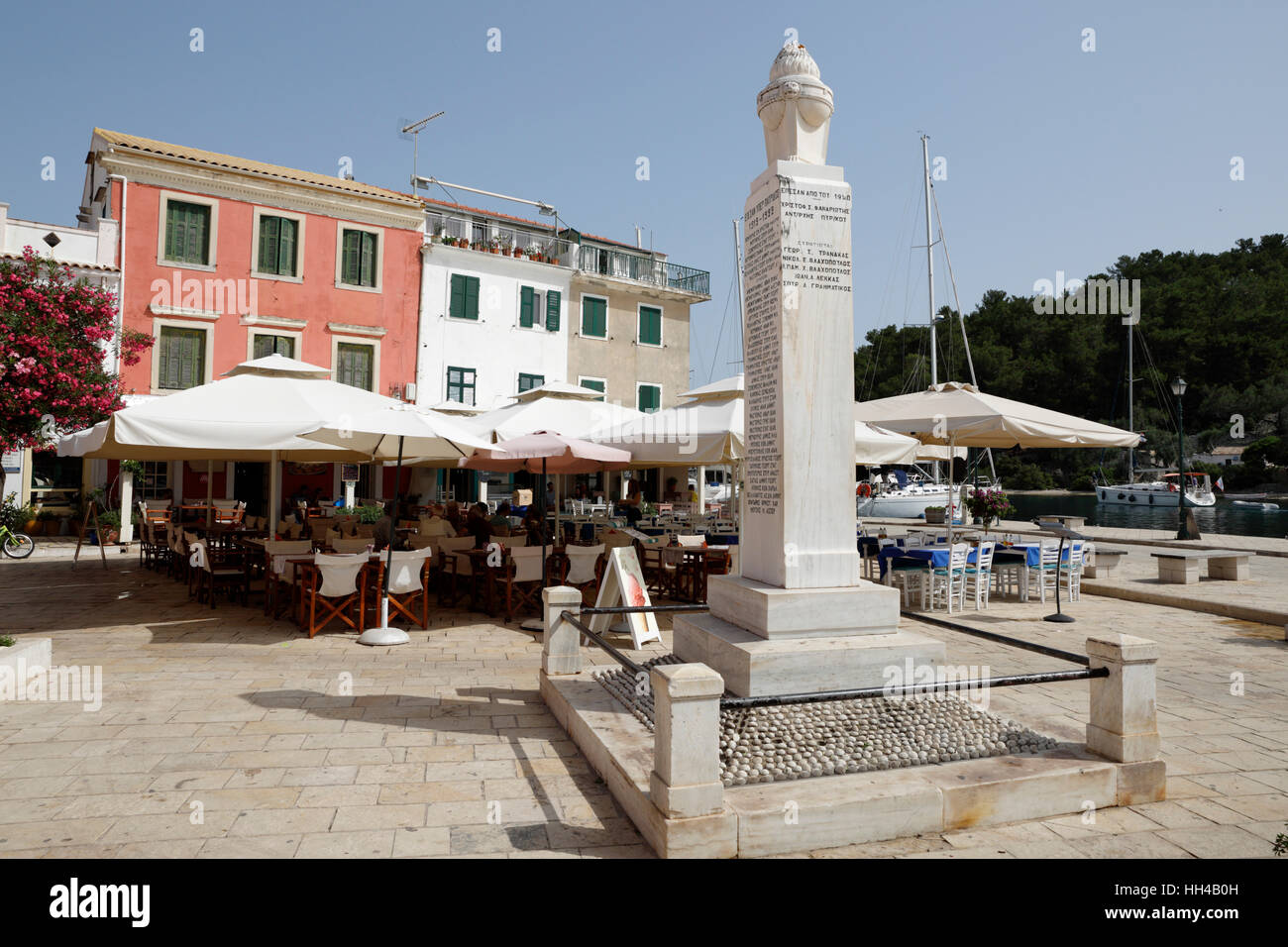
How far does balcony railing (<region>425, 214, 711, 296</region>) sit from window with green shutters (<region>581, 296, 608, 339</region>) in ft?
3.30

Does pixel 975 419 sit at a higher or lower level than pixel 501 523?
higher

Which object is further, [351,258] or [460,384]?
[460,384]

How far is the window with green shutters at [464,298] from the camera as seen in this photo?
2267cm

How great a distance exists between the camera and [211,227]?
18781 millimetres

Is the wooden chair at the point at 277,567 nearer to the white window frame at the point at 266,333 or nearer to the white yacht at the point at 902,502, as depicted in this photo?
the white window frame at the point at 266,333

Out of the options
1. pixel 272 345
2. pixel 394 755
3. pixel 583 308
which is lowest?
pixel 394 755

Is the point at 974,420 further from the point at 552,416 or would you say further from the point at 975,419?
the point at 552,416

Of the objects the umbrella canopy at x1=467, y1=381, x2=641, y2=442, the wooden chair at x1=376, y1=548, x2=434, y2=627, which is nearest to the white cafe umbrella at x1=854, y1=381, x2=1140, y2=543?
the umbrella canopy at x1=467, y1=381, x2=641, y2=442

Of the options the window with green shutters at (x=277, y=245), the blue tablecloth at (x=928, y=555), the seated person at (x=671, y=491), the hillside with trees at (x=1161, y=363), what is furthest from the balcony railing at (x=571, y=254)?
the hillside with trees at (x=1161, y=363)

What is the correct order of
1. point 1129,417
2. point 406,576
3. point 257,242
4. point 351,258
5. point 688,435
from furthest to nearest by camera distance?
point 1129,417, point 351,258, point 257,242, point 688,435, point 406,576

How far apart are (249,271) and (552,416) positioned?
Result: 1297 centimetres

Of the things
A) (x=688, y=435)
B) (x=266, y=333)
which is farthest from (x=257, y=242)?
(x=688, y=435)
